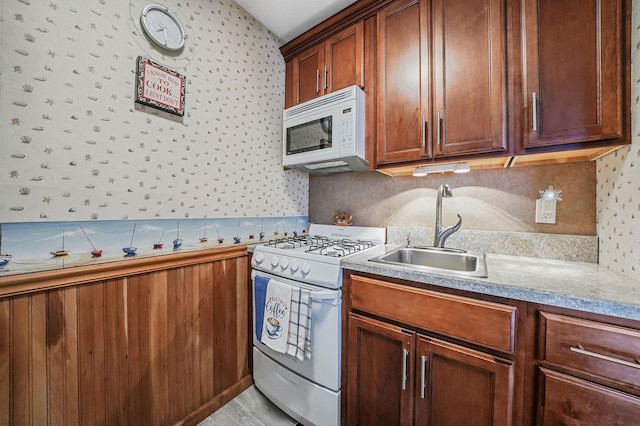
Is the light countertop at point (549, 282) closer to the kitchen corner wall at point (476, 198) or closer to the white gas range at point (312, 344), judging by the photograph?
the white gas range at point (312, 344)

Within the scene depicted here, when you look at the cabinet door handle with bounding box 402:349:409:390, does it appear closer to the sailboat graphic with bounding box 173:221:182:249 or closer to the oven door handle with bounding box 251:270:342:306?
the oven door handle with bounding box 251:270:342:306

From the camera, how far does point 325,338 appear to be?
127 cm

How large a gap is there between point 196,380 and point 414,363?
1.26m

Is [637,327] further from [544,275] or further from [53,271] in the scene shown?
[53,271]

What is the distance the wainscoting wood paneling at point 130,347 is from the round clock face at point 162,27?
1207mm

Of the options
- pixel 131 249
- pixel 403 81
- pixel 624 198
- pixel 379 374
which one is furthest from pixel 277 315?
pixel 624 198

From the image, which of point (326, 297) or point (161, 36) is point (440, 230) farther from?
point (161, 36)

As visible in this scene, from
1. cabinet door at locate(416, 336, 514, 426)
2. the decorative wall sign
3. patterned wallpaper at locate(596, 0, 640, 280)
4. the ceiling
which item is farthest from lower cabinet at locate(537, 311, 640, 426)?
the ceiling

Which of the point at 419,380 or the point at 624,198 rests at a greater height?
the point at 624,198

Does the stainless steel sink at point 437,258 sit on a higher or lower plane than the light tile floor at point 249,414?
higher

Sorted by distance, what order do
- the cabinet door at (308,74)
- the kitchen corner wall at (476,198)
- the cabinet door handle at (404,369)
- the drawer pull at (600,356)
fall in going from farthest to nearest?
the cabinet door at (308,74) < the kitchen corner wall at (476,198) < the cabinet door handle at (404,369) < the drawer pull at (600,356)

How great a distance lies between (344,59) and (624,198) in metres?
1.61

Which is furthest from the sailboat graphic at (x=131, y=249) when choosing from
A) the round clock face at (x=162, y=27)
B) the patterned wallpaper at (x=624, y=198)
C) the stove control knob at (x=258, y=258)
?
the patterned wallpaper at (x=624, y=198)

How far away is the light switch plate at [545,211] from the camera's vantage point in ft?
4.34
